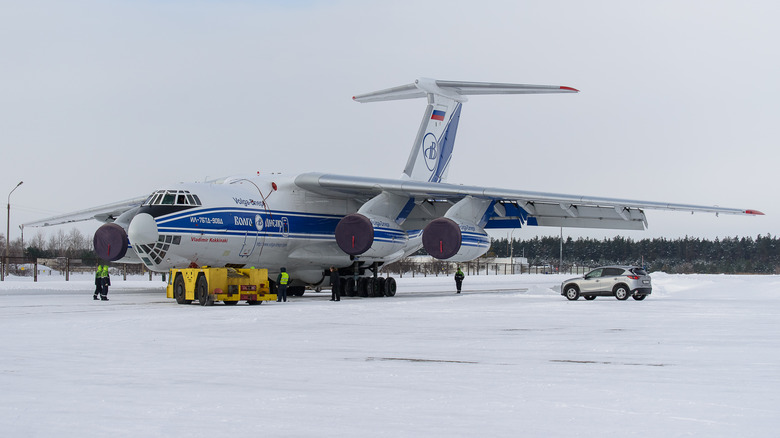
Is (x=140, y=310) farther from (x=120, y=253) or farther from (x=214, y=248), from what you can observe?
(x=120, y=253)

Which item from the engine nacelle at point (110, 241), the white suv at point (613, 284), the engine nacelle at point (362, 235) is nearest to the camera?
the white suv at point (613, 284)

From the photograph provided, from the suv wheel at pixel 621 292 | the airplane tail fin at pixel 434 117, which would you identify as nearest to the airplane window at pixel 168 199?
the airplane tail fin at pixel 434 117

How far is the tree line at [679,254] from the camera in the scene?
229ft

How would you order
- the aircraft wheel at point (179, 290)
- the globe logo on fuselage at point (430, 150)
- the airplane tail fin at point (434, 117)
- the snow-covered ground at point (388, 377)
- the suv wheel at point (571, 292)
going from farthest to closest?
the globe logo on fuselage at point (430, 150) < the airplane tail fin at point (434, 117) < the suv wheel at point (571, 292) < the aircraft wheel at point (179, 290) < the snow-covered ground at point (388, 377)

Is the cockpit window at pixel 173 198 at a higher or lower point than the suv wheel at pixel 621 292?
higher

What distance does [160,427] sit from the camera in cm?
539

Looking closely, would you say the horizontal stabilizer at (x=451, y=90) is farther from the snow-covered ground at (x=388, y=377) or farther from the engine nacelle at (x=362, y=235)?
the snow-covered ground at (x=388, y=377)

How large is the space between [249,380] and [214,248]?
14.2 meters

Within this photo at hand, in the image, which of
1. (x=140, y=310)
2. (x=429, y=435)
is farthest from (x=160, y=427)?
(x=140, y=310)

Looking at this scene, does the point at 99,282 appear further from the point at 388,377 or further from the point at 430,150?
the point at 388,377

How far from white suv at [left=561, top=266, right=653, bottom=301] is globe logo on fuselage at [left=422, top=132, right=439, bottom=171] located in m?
7.39

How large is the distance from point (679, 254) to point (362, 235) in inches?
2944

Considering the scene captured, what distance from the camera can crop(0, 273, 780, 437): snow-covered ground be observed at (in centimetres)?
552

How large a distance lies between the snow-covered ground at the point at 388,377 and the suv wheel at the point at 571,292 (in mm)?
8202
